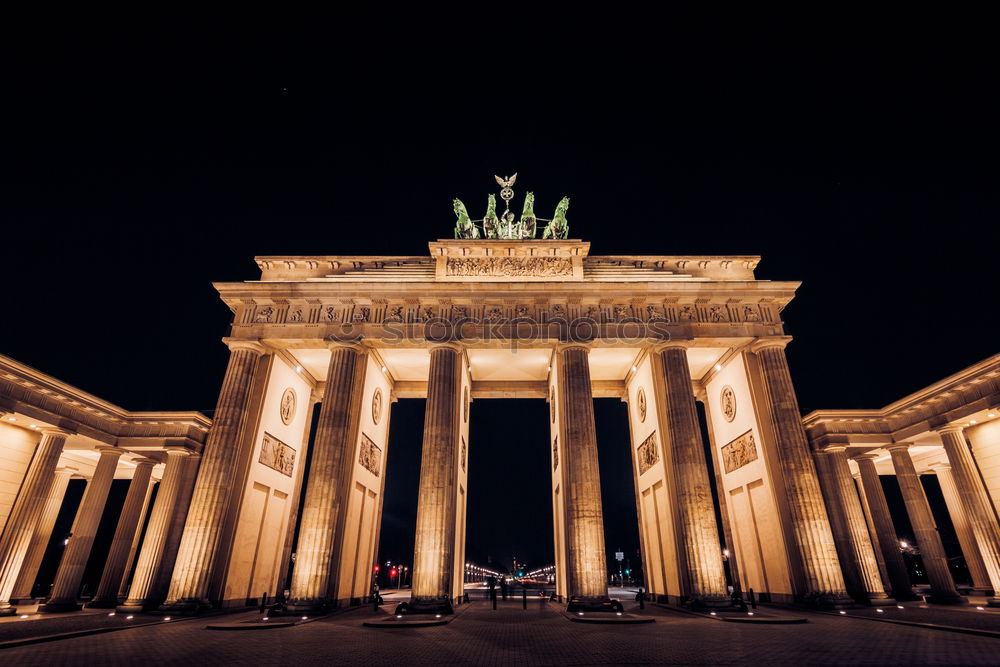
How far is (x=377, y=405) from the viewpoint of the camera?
26266 millimetres

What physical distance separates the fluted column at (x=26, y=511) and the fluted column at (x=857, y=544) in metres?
34.2

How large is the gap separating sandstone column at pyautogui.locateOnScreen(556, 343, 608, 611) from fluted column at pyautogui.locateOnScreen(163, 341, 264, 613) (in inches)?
555

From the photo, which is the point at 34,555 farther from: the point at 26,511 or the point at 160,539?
the point at 160,539

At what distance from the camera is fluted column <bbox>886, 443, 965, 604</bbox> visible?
22156 millimetres

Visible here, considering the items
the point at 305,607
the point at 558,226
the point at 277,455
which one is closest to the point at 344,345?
the point at 277,455

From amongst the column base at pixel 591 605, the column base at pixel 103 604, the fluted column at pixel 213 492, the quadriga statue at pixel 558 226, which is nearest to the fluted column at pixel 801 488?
the column base at pixel 591 605

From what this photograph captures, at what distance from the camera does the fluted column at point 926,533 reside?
22.2 meters

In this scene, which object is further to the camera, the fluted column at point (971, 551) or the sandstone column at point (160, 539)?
the fluted column at point (971, 551)

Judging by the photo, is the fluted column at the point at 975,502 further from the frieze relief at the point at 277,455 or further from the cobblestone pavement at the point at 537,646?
the frieze relief at the point at 277,455

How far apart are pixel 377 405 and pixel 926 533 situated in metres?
28.8

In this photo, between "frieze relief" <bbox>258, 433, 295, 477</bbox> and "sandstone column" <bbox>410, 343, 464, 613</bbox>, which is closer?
"sandstone column" <bbox>410, 343, 464, 613</bbox>

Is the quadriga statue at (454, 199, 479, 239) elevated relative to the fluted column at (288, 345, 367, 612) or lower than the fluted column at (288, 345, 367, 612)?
elevated

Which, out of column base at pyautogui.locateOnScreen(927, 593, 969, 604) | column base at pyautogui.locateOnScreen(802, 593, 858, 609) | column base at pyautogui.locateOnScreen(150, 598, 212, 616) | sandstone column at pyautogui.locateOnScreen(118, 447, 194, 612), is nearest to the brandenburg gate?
column base at pyautogui.locateOnScreen(150, 598, 212, 616)

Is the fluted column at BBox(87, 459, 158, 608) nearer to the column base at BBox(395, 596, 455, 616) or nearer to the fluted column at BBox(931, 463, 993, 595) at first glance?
the column base at BBox(395, 596, 455, 616)
